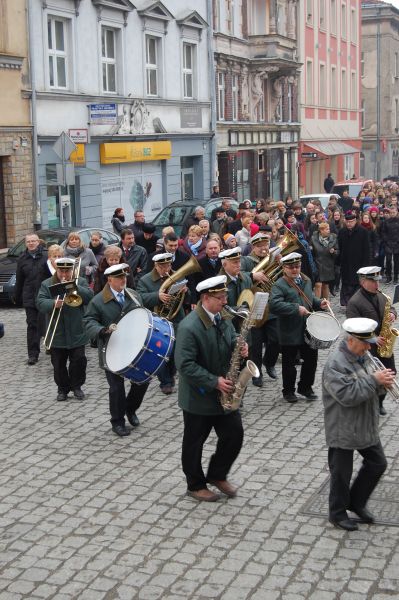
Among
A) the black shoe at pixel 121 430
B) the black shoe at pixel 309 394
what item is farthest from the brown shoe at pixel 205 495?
the black shoe at pixel 309 394

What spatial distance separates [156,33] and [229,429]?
25102mm

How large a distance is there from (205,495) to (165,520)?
0.51m

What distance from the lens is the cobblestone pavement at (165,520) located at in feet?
21.1

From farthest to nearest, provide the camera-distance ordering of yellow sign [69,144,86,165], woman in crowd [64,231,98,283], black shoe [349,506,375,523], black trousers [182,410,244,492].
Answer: yellow sign [69,144,86,165] < woman in crowd [64,231,98,283] < black trousers [182,410,244,492] < black shoe [349,506,375,523]

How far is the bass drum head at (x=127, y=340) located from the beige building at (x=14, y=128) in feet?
49.3

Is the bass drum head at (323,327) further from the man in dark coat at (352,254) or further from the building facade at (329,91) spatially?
the building facade at (329,91)

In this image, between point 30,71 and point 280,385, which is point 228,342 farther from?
point 30,71

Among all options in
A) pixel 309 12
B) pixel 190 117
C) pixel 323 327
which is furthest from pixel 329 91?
pixel 323 327

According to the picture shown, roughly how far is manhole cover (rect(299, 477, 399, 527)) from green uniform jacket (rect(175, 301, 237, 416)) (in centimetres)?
105

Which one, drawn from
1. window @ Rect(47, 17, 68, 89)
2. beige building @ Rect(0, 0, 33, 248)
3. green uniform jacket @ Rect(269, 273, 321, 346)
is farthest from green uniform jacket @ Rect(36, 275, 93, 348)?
window @ Rect(47, 17, 68, 89)

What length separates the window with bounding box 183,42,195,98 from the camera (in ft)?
110

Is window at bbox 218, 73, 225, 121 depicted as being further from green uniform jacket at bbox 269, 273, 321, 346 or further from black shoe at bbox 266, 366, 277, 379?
green uniform jacket at bbox 269, 273, 321, 346

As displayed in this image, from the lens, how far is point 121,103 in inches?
1142

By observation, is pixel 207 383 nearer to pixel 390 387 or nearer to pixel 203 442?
pixel 203 442
